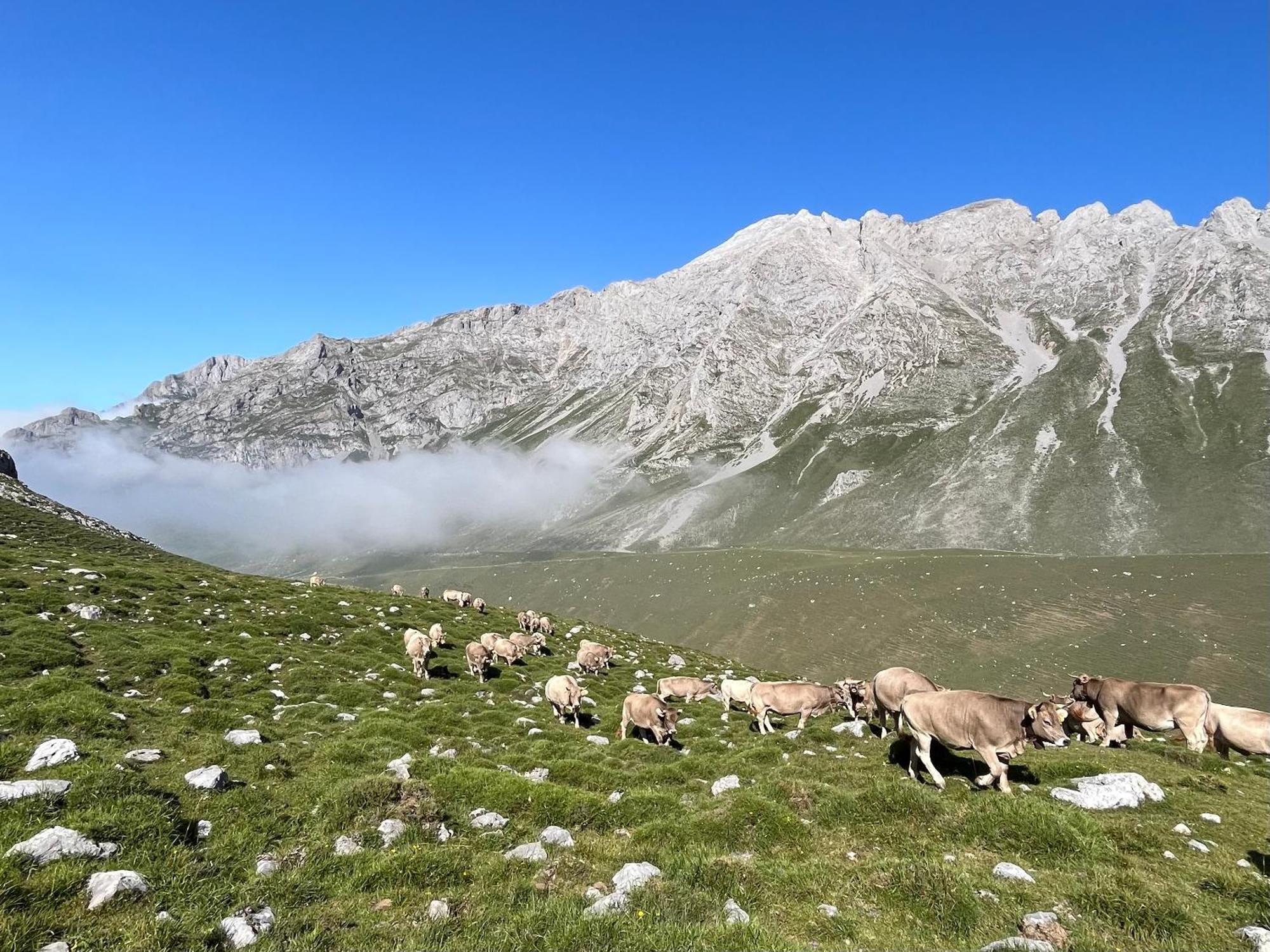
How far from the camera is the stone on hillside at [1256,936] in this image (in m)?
7.37

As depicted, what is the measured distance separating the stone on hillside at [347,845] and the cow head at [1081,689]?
87.9ft

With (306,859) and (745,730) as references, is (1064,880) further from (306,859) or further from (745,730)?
(745,730)

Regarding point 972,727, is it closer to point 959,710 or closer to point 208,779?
point 959,710

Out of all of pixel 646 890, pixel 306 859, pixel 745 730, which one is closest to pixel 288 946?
pixel 306 859

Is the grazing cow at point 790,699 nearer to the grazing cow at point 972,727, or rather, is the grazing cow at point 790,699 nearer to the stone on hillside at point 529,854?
the grazing cow at point 972,727

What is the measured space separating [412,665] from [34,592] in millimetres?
17715

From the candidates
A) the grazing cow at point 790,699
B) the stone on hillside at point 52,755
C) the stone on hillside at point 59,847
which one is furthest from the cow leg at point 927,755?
the stone on hillside at point 52,755

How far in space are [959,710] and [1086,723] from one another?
12.6 metres

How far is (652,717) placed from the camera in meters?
21.7

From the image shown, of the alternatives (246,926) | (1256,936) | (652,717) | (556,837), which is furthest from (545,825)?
(1256,936)

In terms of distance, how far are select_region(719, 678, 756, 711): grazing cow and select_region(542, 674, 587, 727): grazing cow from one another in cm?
810

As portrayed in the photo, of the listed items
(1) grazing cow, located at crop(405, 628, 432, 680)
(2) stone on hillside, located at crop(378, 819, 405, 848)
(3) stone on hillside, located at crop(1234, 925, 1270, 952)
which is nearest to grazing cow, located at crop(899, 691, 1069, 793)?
(3) stone on hillside, located at crop(1234, 925, 1270, 952)

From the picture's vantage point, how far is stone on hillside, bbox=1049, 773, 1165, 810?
42.9ft

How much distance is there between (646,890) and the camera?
8.98 meters
